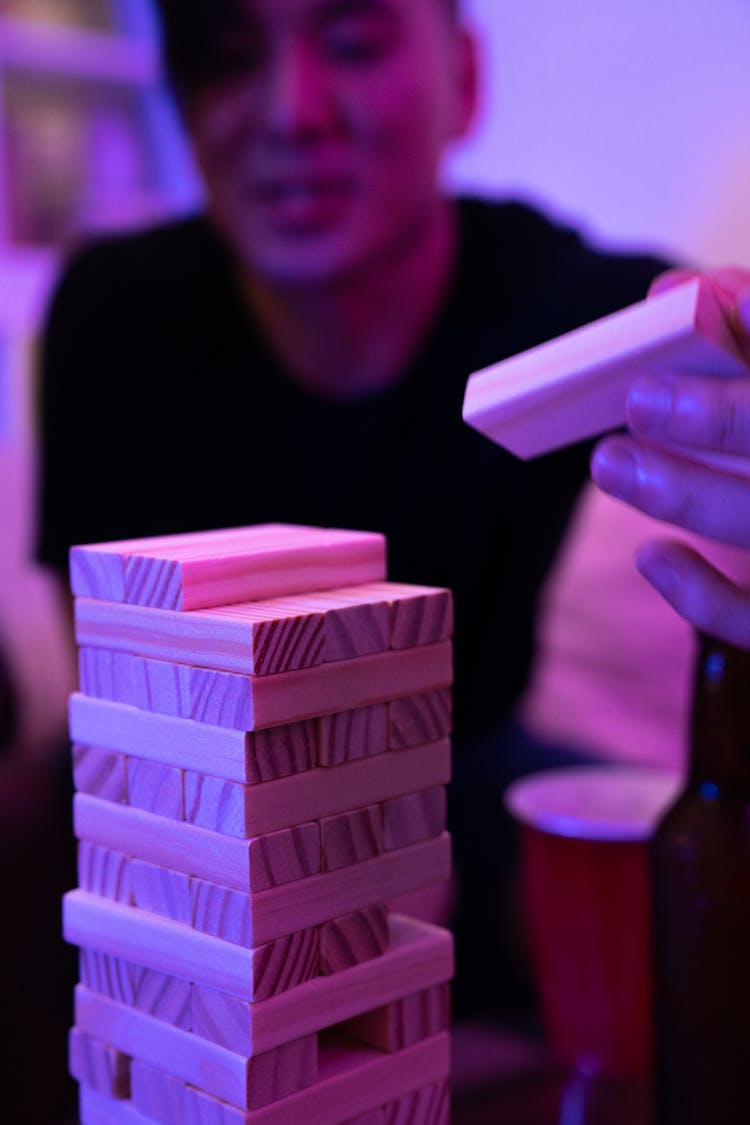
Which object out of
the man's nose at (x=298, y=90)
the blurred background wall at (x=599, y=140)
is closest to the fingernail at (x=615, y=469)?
the man's nose at (x=298, y=90)

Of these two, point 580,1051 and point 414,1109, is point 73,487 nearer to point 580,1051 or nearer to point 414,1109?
point 580,1051

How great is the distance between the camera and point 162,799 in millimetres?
634

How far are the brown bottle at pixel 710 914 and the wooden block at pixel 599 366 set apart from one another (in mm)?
242

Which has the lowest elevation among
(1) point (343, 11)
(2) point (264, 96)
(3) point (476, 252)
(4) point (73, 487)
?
(4) point (73, 487)

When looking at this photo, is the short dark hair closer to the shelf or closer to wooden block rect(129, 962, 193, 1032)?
wooden block rect(129, 962, 193, 1032)

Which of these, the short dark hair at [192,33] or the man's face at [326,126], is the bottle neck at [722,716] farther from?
the short dark hair at [192,33]

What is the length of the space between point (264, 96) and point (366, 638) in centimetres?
116

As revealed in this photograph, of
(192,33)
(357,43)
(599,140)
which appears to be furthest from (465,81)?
(599,140)

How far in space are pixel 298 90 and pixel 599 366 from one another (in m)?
1.13

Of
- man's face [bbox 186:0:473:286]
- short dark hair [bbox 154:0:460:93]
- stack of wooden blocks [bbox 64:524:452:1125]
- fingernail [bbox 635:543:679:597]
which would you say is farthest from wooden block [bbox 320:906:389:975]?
short dark hair [bbox 154:0:460:93]

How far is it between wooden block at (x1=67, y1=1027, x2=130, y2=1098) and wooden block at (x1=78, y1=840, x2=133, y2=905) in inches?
3.5

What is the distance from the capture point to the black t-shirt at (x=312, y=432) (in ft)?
4.88

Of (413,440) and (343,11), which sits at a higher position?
(343,11)

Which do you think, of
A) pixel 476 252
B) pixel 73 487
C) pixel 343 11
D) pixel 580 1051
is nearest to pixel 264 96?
pixel 343 11
